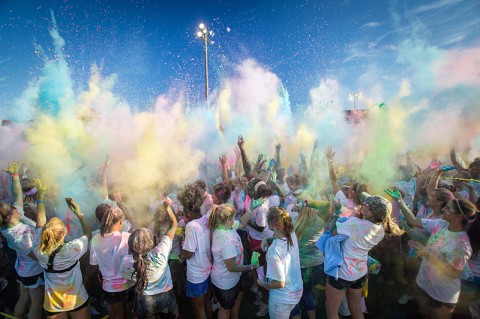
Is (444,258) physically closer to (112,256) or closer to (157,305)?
(157,305)

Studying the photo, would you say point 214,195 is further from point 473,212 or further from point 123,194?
point 473,212

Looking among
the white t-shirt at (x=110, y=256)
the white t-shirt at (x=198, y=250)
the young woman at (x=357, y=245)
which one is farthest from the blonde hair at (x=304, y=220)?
the white t-shirt at (x=110, y=256)

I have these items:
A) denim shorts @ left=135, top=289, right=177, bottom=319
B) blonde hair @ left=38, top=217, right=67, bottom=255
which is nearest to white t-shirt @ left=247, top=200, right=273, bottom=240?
denim shorts @ left=135, top=289, right=177, bottom=319

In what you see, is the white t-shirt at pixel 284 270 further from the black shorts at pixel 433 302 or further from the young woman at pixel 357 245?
the black shorts at pixel 433 302

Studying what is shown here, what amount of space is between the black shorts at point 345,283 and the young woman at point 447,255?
75 cm

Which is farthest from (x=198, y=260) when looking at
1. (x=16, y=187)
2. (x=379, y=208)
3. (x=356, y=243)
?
(x=16, y=187)

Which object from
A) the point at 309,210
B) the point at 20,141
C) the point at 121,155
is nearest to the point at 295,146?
the point at 121,155

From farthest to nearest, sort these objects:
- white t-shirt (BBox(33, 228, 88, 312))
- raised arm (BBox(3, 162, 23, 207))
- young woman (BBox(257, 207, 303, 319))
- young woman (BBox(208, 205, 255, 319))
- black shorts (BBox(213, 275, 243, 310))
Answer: raised arm (BBox(3, 162, 23, 207))
black shorts (BBox(213, 275, 243, 310))
young woman (BBox(208, 205, 255, 319))
white t-shirt (BBox(33, 228, 88, 312))
young woman (BBox(257, 207, 303, 319))

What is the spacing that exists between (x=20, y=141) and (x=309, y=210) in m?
6.14

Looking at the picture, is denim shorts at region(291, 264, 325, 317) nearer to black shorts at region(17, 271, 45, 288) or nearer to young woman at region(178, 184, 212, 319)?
young woman at region(178, 184, 212, 319)

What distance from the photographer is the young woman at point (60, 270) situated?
281cm

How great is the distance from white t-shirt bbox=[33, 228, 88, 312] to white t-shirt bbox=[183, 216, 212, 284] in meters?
1.21

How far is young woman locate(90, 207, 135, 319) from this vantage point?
9.73 feet

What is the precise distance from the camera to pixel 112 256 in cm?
296
